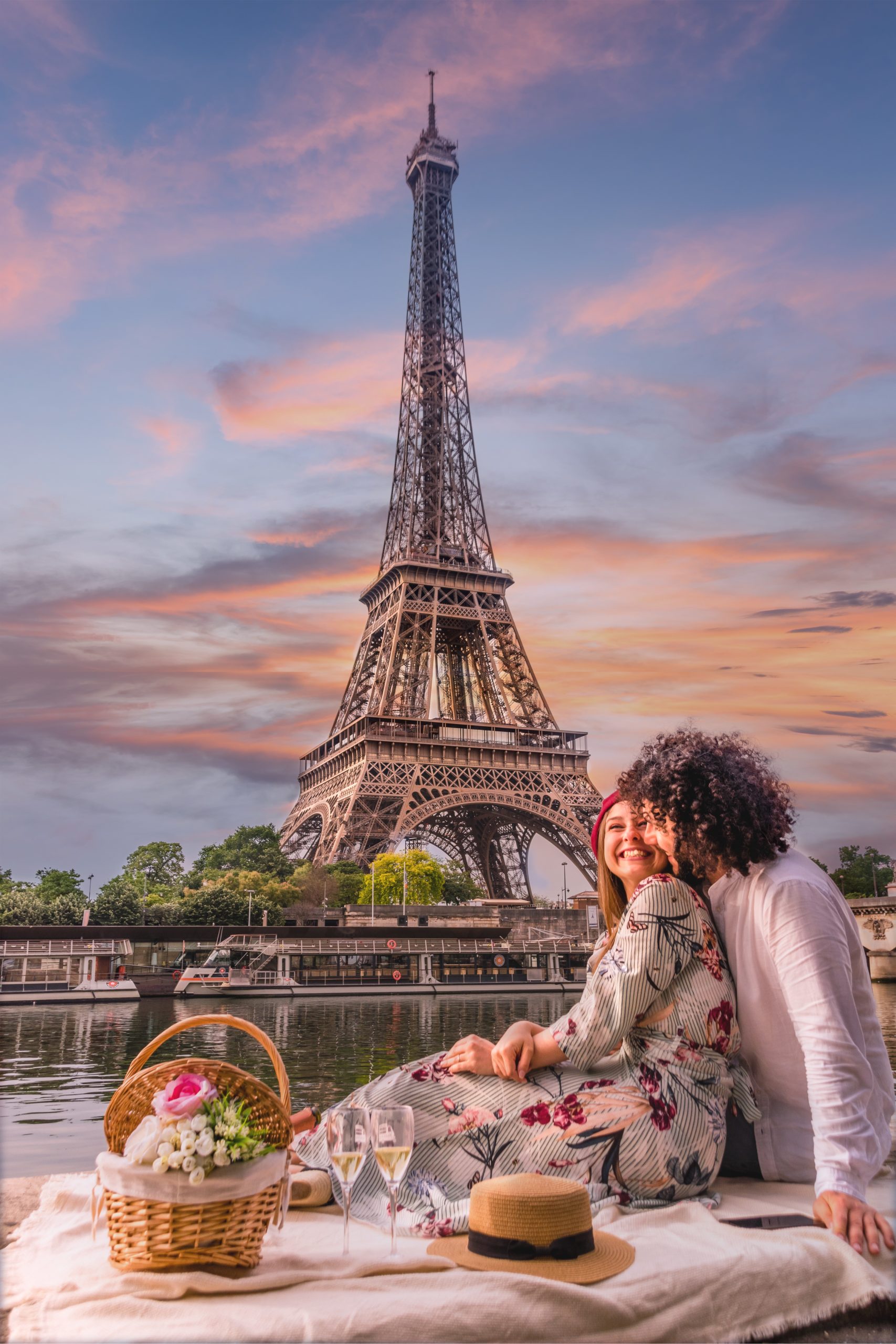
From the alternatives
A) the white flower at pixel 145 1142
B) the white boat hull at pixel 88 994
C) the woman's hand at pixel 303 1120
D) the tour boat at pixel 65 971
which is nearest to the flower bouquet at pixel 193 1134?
the white flower at pixel 145 1142

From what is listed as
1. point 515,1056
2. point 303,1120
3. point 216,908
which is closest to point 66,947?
point 216,908

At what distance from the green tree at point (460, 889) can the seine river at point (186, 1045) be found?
24.5 m

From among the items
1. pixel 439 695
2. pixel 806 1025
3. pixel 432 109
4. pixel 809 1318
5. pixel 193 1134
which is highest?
pixel 432 109

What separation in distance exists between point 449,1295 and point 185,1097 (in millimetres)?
885

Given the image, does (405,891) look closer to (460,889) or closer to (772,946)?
(460,889)

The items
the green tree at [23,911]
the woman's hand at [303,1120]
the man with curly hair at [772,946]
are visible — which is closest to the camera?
the man with curly hair at [772,946]

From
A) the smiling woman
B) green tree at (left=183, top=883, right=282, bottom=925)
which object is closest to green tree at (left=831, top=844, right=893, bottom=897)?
green tree at (left=183, top=883, right=282, bottom=925)

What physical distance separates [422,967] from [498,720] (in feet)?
45.3

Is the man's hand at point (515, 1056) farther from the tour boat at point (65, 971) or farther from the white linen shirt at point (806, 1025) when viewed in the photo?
the tour boat at point (65, 971)

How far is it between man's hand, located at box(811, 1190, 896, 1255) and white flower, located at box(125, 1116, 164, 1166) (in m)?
1.92

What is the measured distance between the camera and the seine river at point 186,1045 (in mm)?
11578

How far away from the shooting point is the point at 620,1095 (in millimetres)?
3670

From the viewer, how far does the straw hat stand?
2.95m

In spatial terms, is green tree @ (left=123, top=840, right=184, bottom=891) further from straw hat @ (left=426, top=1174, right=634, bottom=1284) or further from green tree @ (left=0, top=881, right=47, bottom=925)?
straw hat @ (left=426, top=1174, right=634, bottom=1284)
